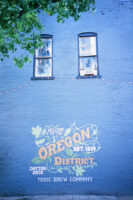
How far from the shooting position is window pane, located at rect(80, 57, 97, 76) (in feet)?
21.0

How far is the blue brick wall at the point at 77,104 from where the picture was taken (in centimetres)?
562

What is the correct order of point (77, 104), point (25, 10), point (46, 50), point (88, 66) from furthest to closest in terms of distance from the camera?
point (46, 50) → point (88, 66) → point (77, 104) → point (25, 10)

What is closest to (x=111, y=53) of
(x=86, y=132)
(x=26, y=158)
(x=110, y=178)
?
(x=86, y=132)

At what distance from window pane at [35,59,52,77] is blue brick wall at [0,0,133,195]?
29 centimetres

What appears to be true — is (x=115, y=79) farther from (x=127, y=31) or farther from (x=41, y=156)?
(x=41, y=156)

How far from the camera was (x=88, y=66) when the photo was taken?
6.46m

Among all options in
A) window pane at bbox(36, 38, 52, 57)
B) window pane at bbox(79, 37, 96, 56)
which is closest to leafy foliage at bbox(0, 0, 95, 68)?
window pane at bbox(36, 38, 52, 57)

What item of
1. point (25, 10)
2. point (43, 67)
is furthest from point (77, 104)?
point (25, 10)

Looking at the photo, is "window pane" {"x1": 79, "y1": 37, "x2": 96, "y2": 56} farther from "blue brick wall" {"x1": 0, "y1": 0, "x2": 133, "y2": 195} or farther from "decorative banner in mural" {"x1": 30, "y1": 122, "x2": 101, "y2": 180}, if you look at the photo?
"decorative banner in mural" {"x1": 30, "y1": 122, "x2": 101, "y2": 180}

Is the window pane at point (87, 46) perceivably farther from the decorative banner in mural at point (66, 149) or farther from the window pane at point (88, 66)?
the decorative banner in mural at point (66, 149)

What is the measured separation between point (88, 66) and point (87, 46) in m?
0.87

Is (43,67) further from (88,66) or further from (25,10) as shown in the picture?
(25,10)

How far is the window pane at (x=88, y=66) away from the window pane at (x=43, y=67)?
1.33m

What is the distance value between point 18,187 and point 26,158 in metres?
1.04
